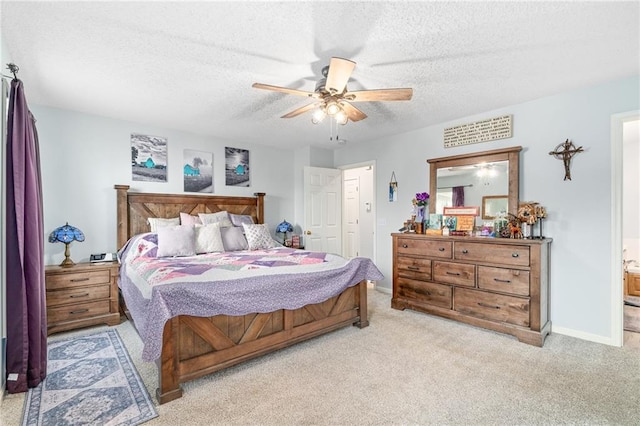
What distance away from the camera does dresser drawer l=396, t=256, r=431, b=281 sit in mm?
3787

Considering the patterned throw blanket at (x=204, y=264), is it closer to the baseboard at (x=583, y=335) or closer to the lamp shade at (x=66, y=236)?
the lamp shade at (x=66, y=236)

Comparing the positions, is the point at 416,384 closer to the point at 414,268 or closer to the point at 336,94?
the point at 414,268

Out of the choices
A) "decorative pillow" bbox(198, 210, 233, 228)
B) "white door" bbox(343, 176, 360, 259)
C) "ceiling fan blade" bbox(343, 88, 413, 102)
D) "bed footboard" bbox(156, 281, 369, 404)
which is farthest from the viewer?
"white door" bbox(343, 176, 360, 259)

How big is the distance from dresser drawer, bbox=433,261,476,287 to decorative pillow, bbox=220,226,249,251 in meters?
2.46

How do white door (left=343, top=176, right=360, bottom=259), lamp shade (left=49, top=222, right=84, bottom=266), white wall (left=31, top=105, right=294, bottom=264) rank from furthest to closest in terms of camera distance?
white door (left=343, top=176, right=360, bottom=259) → white wall (left=31, top=105, right=294, bottom=264) → lamp shade (left=49, top=222, right=84, bottom=266)

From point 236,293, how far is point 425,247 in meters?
2.41

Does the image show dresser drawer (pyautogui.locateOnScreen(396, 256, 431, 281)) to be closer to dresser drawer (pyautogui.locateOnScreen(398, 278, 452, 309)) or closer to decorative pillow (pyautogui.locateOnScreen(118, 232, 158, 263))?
dresser drawer (pyautogui.locateOnScreen(398, 278, 452, 309))

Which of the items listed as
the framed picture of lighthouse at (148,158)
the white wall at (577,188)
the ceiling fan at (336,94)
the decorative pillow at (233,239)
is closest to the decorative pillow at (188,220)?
the decorative pillow at (233,239)

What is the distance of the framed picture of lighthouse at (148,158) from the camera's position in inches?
163

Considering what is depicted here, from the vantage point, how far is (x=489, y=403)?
204 cm

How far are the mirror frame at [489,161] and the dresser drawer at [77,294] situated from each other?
4.11 metres

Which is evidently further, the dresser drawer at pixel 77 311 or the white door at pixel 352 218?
the white door at pixel 352 218

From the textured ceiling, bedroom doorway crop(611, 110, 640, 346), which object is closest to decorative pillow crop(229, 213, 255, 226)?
the textured ceiling

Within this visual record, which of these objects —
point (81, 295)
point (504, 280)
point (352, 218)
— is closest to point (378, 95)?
point (504, 280)
